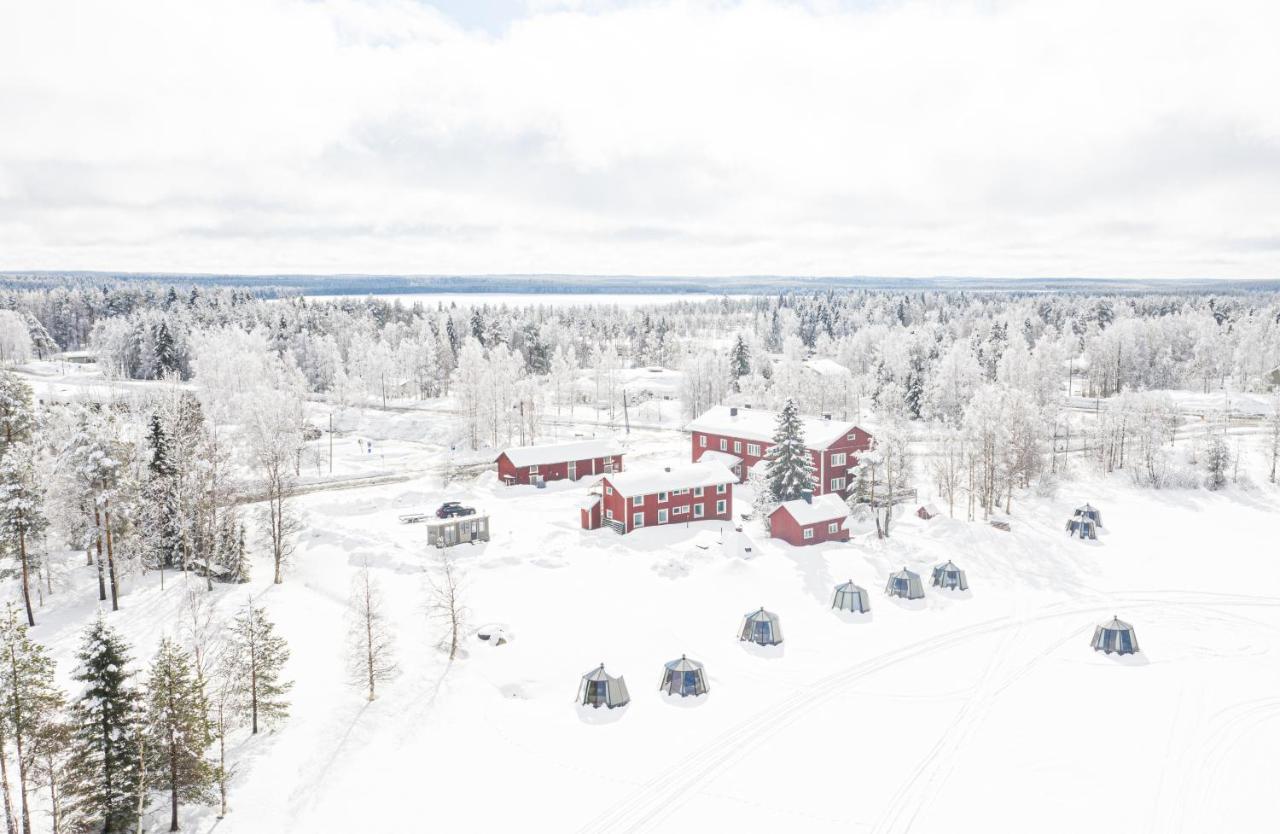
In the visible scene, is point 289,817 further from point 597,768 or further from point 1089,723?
point 1089,723

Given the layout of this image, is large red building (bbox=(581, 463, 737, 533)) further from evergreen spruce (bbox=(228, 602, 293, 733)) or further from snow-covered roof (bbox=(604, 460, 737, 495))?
evergreen spruce (bbox=(228, 602, 293, 733))

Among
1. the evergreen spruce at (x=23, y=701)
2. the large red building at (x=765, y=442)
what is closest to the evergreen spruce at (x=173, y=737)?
the evergreen spruce at (x=23, y=701)

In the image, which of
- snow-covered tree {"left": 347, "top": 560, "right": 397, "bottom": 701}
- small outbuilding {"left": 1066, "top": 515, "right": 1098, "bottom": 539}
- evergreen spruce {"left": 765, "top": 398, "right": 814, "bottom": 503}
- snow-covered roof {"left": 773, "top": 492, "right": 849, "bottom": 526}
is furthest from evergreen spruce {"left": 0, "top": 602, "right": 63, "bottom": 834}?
small outbuilding {"left": 1066, "top": 515, "right": 1098, "bottom": 539}

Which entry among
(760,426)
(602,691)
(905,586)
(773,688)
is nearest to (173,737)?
(602,691)

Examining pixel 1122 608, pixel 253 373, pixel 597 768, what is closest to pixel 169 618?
pixel 597 768

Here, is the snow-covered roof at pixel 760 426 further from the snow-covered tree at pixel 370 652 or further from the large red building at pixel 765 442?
the snow-covered tree at pixel 370 652
